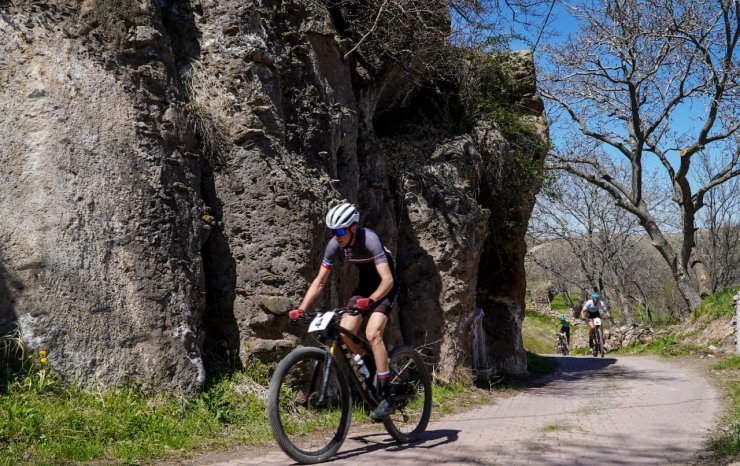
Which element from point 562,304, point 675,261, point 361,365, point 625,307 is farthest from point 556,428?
point 562,304

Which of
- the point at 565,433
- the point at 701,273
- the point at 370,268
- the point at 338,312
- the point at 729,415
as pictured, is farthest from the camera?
the point at 701,273

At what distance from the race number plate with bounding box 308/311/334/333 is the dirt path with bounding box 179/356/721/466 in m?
1.06

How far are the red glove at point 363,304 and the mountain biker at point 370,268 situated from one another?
2.7 inches

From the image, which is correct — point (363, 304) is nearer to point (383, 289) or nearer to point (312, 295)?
point (383, 289)

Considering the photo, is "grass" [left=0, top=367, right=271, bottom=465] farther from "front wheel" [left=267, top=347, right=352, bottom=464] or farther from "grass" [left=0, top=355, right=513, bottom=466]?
"front wheel" [left=267, top=347, right=352, bottom=464]

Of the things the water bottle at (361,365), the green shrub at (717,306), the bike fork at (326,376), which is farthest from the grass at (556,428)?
the green shrub at (717,306)

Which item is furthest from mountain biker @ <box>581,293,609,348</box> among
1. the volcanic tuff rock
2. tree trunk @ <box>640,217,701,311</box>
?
the volcanic tuff rock

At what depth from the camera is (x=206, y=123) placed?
8.09 m

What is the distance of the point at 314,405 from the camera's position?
561 centimetres

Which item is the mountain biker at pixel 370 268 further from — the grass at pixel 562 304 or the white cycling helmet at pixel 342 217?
the grass at pixel 562 304

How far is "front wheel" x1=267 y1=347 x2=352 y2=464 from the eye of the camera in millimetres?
5176

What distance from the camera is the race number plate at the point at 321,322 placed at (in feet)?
18.1

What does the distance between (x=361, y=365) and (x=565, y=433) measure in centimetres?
249

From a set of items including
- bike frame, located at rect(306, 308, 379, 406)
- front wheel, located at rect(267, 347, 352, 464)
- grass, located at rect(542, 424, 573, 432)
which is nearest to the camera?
front wheel, located at rect(267, 347, 352, 464)
